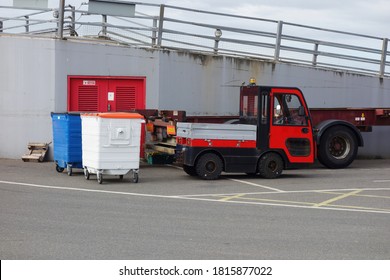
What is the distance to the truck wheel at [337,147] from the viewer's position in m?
18.8

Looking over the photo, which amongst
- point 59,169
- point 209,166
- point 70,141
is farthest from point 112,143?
point 59,169

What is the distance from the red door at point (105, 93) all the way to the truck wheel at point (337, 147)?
5.64 metres

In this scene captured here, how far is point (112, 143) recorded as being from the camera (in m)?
14.4

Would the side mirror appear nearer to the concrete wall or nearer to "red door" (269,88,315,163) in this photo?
"red door" (269,88,315,163)

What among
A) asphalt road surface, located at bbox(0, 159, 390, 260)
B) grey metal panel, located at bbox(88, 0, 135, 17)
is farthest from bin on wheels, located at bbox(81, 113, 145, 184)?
grey metal panel, located at bbox(88, 0, 135, 17)

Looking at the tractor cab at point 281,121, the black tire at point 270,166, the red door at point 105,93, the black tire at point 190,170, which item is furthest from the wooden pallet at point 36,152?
the black tire at point 270,166

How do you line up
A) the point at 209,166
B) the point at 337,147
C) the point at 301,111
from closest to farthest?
the point at 209,166, the point at 301,111, the point at 337,147

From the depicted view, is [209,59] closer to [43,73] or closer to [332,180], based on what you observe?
[43,73]

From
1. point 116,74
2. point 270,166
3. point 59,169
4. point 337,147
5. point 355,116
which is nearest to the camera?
point 270,166

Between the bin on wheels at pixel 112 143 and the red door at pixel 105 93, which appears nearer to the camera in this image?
the bin on wheels at pixel 112 143

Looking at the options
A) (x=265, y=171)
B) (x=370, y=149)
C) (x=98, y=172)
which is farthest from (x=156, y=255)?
(x=370, y=149)

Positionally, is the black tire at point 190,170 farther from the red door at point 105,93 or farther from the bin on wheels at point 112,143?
the red door at point 105,93

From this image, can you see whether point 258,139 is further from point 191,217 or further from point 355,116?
point 191,217

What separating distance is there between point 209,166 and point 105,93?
5827 mm
